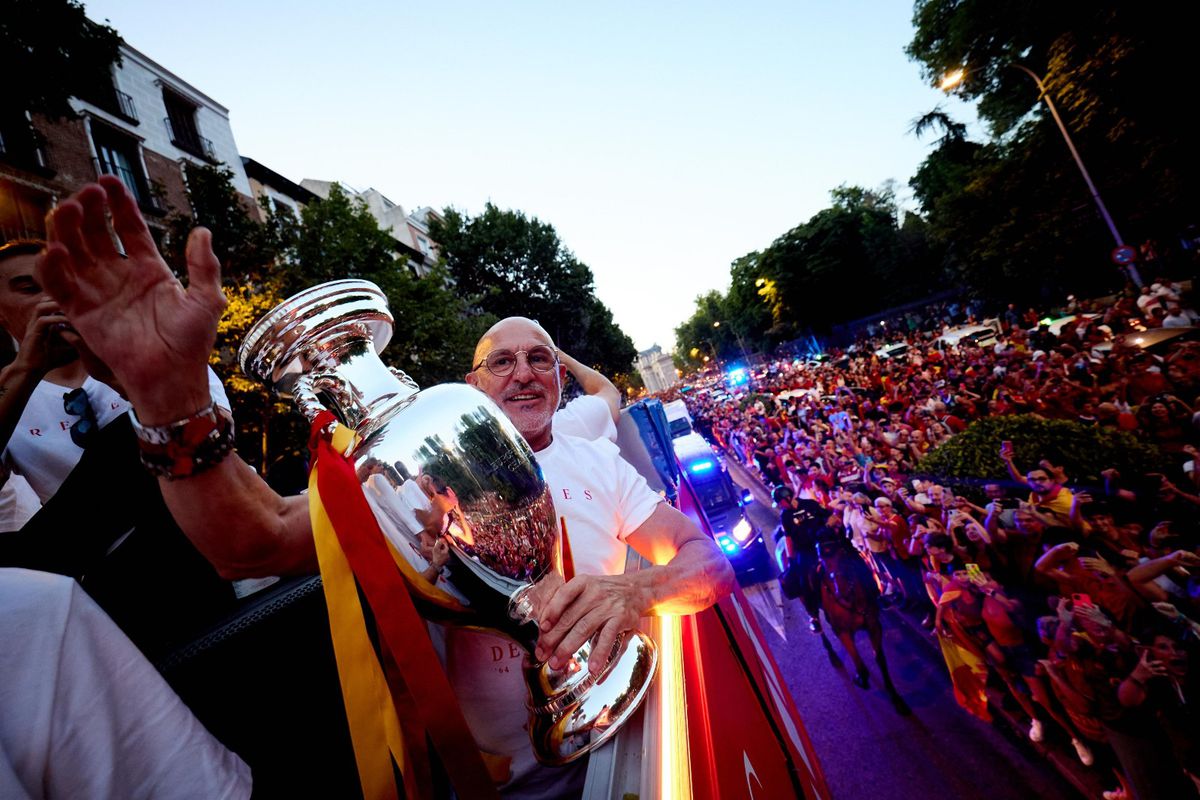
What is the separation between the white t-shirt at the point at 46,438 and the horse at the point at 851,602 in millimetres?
6967

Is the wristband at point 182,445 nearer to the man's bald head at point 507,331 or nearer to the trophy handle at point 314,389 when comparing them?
the trophy handle at point 314,389

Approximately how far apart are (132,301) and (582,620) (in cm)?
102

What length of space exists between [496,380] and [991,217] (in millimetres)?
36025

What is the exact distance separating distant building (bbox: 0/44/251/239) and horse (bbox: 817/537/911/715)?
13785mm

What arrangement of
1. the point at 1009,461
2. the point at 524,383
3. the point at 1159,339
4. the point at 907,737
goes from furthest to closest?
the point at 1159,339, the point at 1009,461, the point at 907,737, the point at 524,383

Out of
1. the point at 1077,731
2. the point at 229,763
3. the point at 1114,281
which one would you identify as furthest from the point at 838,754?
the point at 1114,281

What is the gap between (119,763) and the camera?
78cm

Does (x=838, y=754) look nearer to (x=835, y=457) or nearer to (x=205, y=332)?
(x=205, y=332)

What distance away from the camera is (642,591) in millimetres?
1328

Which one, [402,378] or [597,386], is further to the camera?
[597,386]

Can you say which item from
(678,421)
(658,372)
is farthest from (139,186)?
(658,372)

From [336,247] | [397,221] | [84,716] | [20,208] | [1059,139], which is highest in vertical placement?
[397,221]

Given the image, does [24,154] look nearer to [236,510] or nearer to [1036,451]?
[236,510]

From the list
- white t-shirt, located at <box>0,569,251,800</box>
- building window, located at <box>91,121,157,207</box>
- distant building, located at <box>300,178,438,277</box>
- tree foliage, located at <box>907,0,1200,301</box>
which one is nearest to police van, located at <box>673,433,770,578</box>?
white t-shirt, located at <box>0,569,251,800</box>
